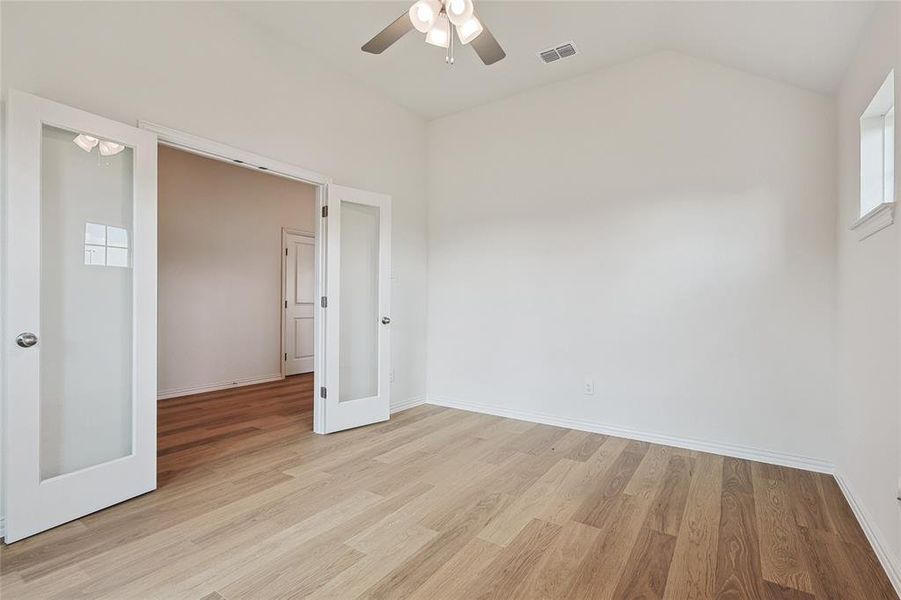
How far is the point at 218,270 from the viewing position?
5.51 meters

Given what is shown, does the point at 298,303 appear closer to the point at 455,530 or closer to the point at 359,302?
the point at 359,302

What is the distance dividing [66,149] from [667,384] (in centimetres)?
410

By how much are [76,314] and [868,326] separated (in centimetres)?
403

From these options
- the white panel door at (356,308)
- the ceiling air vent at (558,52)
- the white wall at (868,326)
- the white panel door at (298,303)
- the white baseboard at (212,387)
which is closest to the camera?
the white wall at (868,326)

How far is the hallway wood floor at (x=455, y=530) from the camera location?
1758mm

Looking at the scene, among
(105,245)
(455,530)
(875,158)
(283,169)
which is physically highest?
(283,169)

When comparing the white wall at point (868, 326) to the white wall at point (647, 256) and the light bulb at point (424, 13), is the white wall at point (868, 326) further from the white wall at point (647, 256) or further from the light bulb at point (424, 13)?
the light bulb at point (424, 13)

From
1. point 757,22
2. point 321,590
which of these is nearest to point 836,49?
point 757,22

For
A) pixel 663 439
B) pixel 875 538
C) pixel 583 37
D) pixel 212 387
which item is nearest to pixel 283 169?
pixel 583 37

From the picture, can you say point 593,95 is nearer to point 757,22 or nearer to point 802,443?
point 757,22

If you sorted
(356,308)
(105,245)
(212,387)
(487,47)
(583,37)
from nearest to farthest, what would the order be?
(105,245), (487,47), (583,37), (356,308), (212,387)

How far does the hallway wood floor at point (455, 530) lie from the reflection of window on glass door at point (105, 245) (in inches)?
51.7

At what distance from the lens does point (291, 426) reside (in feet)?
12.8

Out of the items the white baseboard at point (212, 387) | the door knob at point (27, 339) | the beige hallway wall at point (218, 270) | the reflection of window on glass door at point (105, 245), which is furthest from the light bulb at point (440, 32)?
the white baseboard at point (212, 387)
